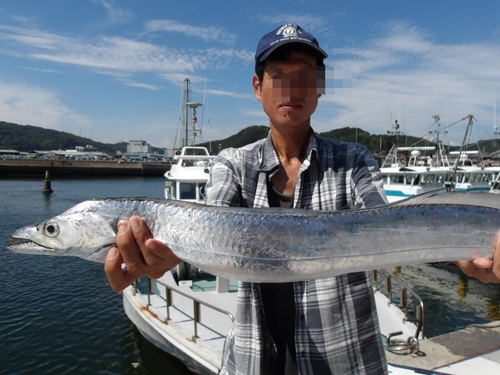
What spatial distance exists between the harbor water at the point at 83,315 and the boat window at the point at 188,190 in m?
5.52

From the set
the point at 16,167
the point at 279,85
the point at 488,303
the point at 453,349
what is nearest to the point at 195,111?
the point at 488,303

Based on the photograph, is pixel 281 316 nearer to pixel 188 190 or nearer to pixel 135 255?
pixel 135 255

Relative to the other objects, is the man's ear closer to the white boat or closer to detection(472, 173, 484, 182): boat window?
the white boat

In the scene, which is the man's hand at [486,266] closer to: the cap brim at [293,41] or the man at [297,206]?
the man at [297,206]

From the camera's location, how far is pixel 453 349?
7.14m

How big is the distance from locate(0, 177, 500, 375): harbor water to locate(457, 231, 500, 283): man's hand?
28.4 ft

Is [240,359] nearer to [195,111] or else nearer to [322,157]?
[322,157]

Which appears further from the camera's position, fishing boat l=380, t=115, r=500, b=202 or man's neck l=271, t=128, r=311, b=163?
fishing boat l=380, t=115, r=500, b=202

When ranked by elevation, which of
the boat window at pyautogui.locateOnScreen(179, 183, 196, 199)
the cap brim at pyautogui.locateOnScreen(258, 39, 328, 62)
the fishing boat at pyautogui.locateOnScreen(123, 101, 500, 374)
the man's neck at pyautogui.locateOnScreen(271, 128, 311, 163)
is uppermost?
the cap brim at pyautogui.locateOnScreen(258, 39, 328, 62)

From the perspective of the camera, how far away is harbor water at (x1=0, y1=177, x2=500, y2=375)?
10.6 m

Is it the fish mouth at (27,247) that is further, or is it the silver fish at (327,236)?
the fish mouth at (27,247)

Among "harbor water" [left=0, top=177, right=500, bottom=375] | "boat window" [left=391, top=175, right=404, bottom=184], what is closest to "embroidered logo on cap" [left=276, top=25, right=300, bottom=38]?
"harbor water" [left=0, top=177, right=500, bottom=375]

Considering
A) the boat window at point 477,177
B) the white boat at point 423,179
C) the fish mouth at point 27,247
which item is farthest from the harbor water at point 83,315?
the boat window at point 477,177

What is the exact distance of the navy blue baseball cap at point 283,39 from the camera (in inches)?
98.0
